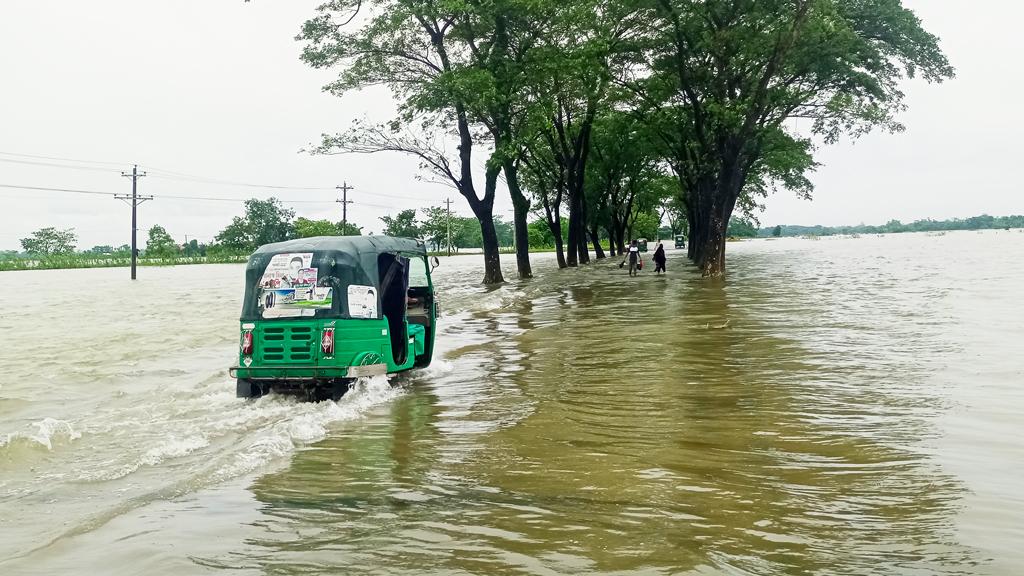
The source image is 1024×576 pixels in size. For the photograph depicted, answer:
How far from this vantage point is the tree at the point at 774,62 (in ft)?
89.9

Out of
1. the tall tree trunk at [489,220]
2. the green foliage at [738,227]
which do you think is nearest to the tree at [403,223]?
the green foliage at [738,227]

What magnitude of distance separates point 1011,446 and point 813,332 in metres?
8.25

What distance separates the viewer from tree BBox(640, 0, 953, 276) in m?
27.4

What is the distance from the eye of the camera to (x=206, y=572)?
4.21 meters

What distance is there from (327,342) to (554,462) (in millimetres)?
4047

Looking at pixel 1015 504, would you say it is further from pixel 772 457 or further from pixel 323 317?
pixel 323 317

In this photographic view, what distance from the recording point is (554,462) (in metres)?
6.42

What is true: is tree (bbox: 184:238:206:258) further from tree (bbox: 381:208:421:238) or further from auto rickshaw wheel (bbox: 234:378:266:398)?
auto rickshaw wheel (bbox: 234:378:266:398)

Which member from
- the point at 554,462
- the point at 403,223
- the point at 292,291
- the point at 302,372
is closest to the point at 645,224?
the point at 403,223

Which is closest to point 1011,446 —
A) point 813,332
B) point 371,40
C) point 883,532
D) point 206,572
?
point 883,532

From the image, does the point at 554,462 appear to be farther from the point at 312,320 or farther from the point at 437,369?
the point at 437,369

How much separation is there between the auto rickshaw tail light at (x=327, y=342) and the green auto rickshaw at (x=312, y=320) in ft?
0.04

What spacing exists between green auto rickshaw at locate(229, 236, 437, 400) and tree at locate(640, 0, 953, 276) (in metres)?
20.6

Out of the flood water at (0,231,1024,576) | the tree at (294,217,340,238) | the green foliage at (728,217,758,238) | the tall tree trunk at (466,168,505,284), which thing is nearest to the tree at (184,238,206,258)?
the tree at (294,217,340,238)
